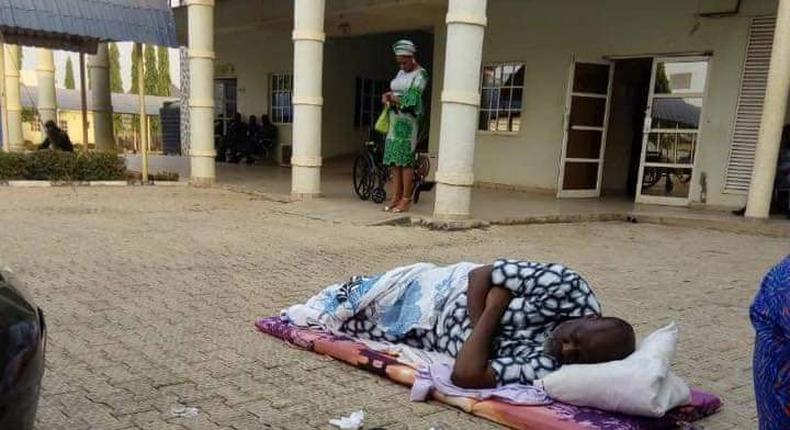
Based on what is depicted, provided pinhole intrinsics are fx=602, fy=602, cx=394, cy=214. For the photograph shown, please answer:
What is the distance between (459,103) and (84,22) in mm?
6448

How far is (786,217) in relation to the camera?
26.9ft

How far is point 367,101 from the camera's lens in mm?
16344

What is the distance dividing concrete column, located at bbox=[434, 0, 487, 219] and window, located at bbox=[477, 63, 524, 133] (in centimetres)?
442

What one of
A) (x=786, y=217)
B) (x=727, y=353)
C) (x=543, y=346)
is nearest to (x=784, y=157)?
(x=786, y=217)

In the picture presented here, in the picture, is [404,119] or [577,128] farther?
[577,128]

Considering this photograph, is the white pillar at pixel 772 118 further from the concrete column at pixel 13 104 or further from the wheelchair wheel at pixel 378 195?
the concrete column at pixel 13 104

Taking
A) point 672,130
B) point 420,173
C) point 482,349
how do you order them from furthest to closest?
point 672,130, point 420,173, point 482,349

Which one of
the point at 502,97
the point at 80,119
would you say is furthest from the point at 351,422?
the point at 80,119

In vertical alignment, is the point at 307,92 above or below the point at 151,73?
below

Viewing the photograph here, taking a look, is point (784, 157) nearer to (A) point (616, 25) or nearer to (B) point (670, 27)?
(B) point (670, 27)

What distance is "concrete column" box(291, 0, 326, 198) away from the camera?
8.27m

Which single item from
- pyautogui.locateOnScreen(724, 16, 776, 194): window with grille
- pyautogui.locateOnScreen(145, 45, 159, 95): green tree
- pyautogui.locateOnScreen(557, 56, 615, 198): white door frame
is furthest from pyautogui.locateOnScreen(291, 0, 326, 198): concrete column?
pyautogui.locateOnScreen(145, 45, 159, 95): green tree

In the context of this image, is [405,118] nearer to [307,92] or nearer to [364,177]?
[364,177]

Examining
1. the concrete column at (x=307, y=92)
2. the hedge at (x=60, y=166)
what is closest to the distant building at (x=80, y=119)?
the hedge at (x=60, y=166)
